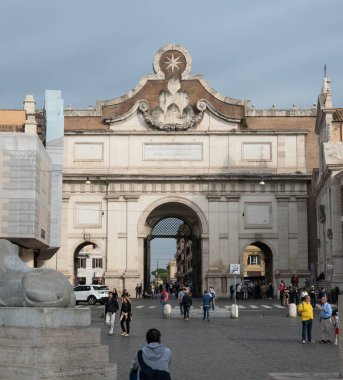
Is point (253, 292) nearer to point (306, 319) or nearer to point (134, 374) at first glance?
point (306, 319)

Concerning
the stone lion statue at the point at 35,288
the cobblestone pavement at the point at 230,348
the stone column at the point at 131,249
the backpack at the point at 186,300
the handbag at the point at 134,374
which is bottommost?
the cobblestone pavement at the point at 230,348

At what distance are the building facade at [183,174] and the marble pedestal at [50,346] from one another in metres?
47.0

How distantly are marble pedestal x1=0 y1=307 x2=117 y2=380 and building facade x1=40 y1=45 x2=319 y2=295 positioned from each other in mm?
47038

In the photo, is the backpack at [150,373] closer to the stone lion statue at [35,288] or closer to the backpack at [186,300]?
the stone lion statue at [35,288]

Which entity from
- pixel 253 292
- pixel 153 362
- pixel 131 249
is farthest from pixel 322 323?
pixel 131 249

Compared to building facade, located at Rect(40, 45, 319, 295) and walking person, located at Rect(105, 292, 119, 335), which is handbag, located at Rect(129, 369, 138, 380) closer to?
walking person, located at Rect(105, 292, 119, 335)

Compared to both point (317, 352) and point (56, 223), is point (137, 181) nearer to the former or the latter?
point (56, 223)

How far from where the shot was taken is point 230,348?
64.3 feet

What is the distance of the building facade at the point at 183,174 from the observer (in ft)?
→ 191

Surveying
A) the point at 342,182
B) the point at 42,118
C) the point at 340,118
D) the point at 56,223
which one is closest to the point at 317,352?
the point at 342,182

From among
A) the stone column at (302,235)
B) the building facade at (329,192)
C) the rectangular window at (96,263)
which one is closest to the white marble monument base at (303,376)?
the building facade at (329,192)

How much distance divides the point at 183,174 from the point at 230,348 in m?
38.8

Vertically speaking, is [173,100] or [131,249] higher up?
[173,100]

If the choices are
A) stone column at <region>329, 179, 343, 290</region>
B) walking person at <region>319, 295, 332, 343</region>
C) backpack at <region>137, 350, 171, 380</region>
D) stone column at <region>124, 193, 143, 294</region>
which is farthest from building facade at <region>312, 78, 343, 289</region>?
backpack at <region>137, 350, 171, 380</region>
